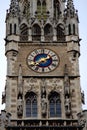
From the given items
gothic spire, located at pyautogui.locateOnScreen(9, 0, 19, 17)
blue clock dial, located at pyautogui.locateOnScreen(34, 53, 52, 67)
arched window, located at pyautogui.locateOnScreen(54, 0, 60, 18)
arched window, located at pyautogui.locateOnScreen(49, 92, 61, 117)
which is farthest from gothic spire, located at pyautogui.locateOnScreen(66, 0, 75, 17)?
arched window, located at pyautogui.locateOnScreen(49, 92, 61, 117)

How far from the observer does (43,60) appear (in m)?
43.9

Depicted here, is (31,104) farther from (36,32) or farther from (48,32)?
(48,32)

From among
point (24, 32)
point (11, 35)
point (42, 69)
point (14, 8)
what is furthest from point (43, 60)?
point (14, 8)

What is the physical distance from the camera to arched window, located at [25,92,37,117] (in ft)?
136

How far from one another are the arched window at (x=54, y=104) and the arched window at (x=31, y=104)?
4.00 feet

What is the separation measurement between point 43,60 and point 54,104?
395cm

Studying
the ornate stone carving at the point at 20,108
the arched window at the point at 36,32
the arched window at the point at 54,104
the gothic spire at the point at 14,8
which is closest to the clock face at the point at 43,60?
the arched window at the point at 36,32

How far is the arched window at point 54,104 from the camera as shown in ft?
136

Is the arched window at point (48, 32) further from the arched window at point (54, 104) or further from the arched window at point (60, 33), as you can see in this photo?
the arched window at point (54, 104)

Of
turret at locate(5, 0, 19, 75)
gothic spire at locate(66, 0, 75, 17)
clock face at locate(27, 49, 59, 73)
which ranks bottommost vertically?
clock face at locate(27, 49, 59, 73)

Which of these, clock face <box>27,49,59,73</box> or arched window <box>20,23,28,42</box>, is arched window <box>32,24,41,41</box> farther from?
clock face <box>27,49,59,73</box>

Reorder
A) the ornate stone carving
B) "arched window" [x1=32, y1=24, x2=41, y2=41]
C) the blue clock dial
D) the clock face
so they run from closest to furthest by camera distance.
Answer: the ornate stone carving
the clock face
the blue clock dial
"arched window" [x1=32, y1=24, x2=41, y2=41]

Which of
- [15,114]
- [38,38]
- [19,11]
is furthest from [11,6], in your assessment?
[15,114]

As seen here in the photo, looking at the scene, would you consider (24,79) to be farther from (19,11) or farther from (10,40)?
(19,11)
